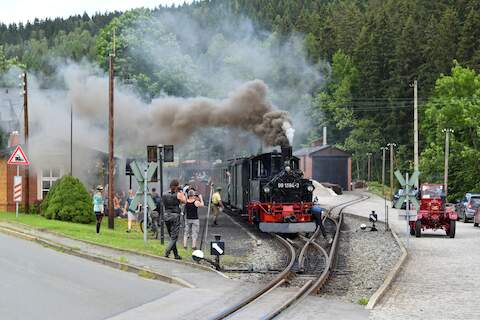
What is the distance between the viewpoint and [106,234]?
2492 centimetres

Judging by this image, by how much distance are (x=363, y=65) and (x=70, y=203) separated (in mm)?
76272

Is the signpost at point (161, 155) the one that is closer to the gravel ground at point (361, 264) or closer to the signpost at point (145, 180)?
the signpost at point (145, 180)

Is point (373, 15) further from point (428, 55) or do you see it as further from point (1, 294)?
point (1, 294)

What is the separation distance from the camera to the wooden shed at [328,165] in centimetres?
8438

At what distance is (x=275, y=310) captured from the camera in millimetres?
11969

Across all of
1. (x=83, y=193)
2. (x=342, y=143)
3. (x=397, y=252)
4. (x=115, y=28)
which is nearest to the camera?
(x=397, y=252)

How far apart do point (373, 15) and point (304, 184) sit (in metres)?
85.6

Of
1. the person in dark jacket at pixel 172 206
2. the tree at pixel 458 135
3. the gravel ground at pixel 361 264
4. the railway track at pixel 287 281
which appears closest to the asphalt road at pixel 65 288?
the railway track at pixel 287 281

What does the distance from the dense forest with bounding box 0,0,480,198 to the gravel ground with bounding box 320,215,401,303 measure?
31.8m

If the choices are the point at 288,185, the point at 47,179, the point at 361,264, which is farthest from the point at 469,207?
the point at 361,264

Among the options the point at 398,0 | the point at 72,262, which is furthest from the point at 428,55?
the point at 72,262

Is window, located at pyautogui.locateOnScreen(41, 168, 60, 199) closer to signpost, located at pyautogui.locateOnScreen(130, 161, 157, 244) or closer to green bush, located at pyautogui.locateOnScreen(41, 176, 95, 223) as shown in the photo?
green bush, located at pyautogui.locateOnScreen(41, 176, 95, 223)

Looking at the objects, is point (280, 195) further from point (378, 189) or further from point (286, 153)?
point (378, 189)

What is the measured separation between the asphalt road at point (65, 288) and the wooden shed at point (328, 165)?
6722 centimetres
